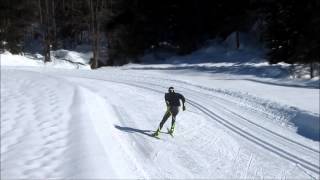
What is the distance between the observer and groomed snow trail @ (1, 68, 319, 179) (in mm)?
12938

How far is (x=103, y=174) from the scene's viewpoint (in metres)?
11.4

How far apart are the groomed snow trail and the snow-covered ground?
1.3 inches

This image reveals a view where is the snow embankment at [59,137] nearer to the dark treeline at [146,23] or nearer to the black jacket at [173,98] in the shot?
the black jacket at [173,98]

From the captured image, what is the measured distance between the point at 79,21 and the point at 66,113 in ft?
153

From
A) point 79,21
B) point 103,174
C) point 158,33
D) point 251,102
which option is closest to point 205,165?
point 103,174

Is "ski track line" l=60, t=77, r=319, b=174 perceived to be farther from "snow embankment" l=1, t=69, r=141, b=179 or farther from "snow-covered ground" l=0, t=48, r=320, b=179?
"snow embankment" l=1, t=69, r=141, b=179

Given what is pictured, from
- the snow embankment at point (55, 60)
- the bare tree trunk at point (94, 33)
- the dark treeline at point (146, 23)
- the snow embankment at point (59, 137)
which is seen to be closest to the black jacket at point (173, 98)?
the snow embankment at point (59, 137)

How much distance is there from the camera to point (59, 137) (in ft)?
49.3

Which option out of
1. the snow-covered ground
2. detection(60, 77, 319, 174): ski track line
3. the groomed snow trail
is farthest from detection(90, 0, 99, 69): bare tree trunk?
detection(60, 77, 319, 174): ski track line

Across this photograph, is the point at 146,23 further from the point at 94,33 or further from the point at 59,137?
the point at 59,137

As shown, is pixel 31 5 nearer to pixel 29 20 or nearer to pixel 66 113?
pixel 29 20

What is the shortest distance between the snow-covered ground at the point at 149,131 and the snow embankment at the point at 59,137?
28 mm

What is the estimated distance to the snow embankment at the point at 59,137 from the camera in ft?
39.1

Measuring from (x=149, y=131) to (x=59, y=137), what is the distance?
187 inches
